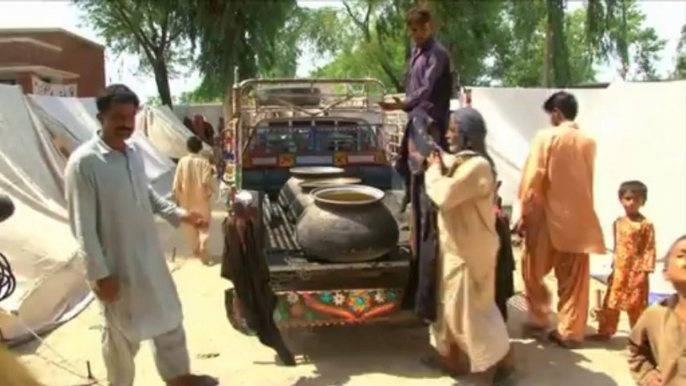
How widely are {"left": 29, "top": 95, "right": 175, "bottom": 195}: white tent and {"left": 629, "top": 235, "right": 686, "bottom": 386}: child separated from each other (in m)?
7.11

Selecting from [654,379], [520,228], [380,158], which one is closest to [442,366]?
[520,228]

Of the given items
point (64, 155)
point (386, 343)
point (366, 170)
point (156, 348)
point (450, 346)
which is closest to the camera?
point (156, 348)

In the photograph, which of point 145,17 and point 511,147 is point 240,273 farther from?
point 145,17

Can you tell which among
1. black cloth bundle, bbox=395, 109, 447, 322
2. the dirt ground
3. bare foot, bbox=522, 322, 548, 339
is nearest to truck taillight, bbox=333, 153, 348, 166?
the dirt ground

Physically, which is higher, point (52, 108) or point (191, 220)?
point (52, 108)

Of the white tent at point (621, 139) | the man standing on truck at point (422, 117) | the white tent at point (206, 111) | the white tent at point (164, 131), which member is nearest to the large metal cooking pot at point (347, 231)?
the man standing on truck at point (422, 117)

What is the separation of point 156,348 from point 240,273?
0.84 m

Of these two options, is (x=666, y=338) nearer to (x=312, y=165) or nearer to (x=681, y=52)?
(x=312, y=165)

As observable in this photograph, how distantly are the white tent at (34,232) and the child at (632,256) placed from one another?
14.4ft

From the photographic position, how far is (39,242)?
621cm

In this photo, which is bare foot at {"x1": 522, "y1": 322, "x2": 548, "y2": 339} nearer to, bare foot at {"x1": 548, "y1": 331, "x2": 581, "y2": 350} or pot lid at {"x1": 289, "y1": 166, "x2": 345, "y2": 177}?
bare foot at {"x1": 548, "y1": 331, "x2": 581, "y2": 350}

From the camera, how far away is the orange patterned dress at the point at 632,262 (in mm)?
5102

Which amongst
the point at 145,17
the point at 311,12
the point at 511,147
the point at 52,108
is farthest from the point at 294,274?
the point at 311,12

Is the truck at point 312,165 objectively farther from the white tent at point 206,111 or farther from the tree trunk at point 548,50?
the white tent at point 206,111
